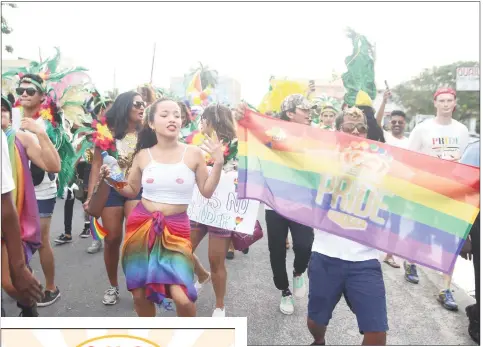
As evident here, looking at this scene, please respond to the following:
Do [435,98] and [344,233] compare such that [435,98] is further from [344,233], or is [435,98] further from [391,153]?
[344,233]

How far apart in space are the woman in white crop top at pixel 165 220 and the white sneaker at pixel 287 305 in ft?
3.24

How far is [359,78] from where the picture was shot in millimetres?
3545

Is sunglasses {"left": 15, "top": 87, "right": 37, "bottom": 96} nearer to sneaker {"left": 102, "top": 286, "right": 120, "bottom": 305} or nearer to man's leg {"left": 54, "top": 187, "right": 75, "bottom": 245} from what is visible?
sneaker {"left": 102, "top": 286, "right": 120, "bottom": 305}

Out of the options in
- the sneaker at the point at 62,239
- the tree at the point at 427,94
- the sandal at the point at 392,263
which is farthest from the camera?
the tree at the point at 427,94

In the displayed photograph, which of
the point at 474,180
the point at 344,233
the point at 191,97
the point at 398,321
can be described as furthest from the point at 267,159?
the point at 191,97

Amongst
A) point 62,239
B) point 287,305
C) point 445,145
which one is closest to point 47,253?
point 62,239

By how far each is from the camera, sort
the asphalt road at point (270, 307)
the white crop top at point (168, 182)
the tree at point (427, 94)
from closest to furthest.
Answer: the white crop top at point (168, 182) → the asphalt road at point (270, 307) → the tree at point (427, 94)

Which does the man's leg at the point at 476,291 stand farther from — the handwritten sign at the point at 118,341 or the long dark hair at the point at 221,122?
the handwritten sign at the point at 118,341

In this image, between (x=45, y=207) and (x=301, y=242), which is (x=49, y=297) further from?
(x=301, y=242)

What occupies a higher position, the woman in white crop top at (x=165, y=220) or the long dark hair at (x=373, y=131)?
the long dark hair at (x=373, y=131)

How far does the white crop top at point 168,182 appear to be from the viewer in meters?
2.36

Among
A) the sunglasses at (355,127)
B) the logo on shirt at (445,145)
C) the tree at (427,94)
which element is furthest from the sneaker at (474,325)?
the tree at (427,94)

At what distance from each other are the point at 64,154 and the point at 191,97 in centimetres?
427

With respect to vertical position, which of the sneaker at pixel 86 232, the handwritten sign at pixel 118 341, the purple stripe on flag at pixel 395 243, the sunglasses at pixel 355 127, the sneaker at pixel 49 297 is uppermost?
the sunglasses at pixel 355 127
